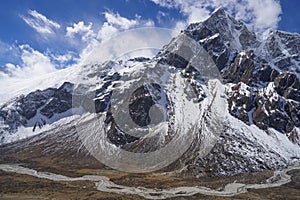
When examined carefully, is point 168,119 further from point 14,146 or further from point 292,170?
point 14,146

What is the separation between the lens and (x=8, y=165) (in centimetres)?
15325

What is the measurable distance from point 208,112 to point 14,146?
418 feet

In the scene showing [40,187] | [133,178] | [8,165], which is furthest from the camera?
[8,165]

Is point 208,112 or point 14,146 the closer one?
point 208,112

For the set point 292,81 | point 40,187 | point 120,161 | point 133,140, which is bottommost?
point 40,187

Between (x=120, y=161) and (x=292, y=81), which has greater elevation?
(x=292, y=81)

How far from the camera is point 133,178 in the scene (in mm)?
121062

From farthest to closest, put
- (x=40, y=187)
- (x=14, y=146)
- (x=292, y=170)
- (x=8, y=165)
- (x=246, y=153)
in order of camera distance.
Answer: (x=14, y=146) < (x=8, y=165) < (x=246, y=153) < (x=292, y=170) < (x=40, y=187)

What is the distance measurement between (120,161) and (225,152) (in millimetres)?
54625

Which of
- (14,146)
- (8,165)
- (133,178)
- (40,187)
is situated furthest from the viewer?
(14,146)

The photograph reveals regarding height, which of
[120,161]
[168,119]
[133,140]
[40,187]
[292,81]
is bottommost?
[40,187]

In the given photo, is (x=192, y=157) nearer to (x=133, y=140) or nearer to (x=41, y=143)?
(x=133, y=140)

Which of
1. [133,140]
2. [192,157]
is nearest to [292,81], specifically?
[192,157]

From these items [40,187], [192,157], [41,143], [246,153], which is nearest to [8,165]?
[41,143]
